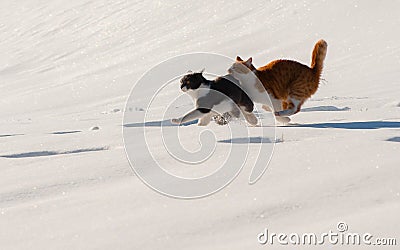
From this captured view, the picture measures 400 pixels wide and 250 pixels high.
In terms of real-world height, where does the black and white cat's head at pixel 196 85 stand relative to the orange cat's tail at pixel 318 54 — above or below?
below

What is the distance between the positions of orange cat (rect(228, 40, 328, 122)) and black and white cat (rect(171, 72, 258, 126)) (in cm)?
28

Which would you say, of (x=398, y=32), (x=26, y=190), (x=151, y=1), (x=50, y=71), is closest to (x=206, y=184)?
(x=26, y=190)

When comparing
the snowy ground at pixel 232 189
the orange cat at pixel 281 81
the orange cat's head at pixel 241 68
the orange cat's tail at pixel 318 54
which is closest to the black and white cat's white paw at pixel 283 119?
the orange cat at pixel 281 81

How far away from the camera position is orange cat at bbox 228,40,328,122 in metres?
4.27

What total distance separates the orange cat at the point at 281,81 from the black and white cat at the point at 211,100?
28cm

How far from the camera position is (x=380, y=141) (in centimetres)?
275

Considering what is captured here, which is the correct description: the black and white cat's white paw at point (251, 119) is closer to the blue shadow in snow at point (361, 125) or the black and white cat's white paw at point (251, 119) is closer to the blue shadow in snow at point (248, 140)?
the blue shadow in snow at point (361, 125)

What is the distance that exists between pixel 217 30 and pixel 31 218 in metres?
14.1

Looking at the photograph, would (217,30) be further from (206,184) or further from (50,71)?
(206,184)

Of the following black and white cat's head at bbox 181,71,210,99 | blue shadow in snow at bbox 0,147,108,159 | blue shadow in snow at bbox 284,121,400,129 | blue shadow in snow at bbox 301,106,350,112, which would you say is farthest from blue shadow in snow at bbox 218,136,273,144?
blue shadow in snow at bbox 301,106,350,112

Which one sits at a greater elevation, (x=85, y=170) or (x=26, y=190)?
(x=85, y=170)

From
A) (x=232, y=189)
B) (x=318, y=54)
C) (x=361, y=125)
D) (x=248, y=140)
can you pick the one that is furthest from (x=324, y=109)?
(x=232, y=189)

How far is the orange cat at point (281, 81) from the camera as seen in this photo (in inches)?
168

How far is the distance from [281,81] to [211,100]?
84 cm
